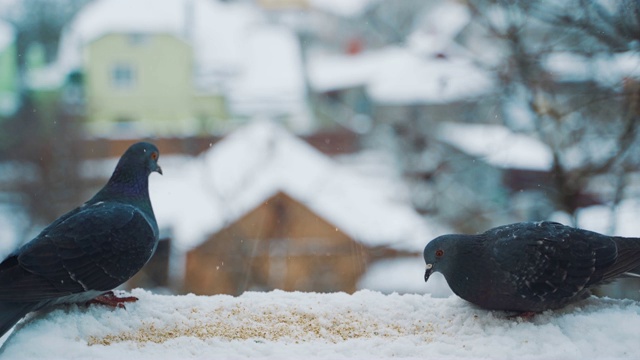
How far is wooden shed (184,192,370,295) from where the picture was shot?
5.93 m

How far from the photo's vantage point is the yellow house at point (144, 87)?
7914mm

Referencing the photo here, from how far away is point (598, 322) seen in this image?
203 cm

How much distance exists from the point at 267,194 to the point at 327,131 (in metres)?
2.79

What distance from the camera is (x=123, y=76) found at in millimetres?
8266

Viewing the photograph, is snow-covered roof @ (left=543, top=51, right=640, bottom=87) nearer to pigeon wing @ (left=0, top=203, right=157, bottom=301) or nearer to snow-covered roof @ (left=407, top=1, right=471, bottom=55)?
snow-covered roof @ (left=407, top=1, right=471, bottom=55)

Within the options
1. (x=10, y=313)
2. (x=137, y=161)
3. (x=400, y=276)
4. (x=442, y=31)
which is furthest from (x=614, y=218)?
(x=10, y=313)

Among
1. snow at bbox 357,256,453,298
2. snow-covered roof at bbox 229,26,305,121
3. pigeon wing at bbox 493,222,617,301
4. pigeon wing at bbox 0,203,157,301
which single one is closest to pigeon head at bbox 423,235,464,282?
pigeon wing at bbox 493,222,617,301

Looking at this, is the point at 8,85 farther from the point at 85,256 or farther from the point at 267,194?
the point at 85,256

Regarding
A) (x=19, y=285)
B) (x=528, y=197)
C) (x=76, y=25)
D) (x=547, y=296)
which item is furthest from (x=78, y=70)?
(x=547, y=296)

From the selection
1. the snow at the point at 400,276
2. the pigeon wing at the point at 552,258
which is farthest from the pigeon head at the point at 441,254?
the snow at the point at 400,276

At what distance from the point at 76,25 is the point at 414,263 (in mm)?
4342

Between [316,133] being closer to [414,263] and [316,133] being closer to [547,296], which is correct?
[414,263]

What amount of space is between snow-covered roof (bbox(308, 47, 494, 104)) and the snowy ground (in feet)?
8.65

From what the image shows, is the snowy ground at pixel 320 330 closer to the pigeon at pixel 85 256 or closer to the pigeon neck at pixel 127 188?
the pigeon at pixel 85 256
